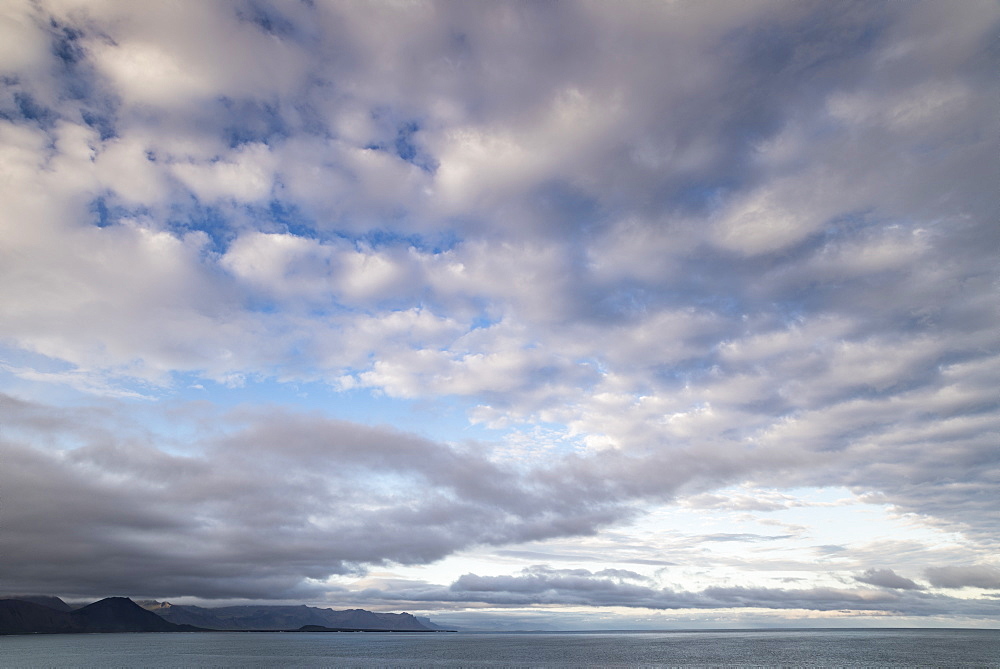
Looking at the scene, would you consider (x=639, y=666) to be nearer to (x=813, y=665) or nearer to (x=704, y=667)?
(x=704, y=667)

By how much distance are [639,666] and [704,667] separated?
2239cm

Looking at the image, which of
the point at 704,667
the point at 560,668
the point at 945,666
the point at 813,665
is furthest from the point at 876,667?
the point at 560,668

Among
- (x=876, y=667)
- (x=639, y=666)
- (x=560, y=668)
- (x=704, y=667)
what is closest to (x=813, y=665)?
(x=876, y=667)

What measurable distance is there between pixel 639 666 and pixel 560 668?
91.1ft

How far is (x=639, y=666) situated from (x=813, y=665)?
195 ft

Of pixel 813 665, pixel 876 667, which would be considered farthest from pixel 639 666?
pixel 876 667

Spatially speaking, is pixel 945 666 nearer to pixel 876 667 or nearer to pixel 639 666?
pixel 876 667

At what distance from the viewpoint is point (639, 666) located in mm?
198000

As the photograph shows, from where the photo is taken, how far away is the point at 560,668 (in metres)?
199

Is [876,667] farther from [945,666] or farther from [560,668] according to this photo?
[560,668]

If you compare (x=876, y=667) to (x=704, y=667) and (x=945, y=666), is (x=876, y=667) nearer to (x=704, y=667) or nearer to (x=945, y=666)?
(x=945, y=666)

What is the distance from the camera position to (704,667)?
188 m

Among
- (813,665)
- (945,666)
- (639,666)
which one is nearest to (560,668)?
(639,666)

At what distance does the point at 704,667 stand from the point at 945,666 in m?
87.6
